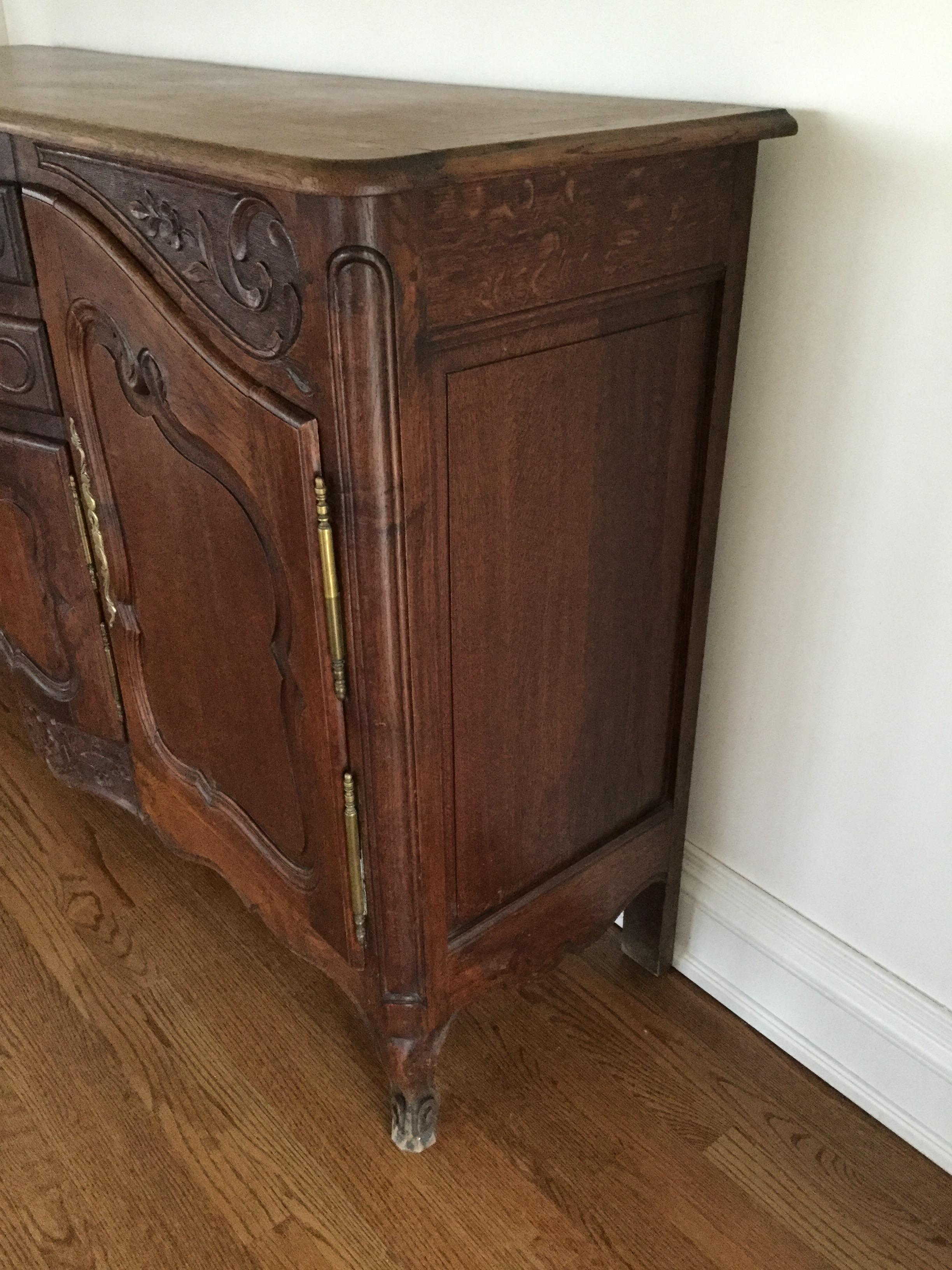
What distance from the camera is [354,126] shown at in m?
0.74

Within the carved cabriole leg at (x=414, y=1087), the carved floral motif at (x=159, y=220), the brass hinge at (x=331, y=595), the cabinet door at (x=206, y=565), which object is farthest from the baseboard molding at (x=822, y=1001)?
the carved floral motif at (x=159, y=220)

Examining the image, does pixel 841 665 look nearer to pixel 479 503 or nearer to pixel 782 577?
pixel 782 577

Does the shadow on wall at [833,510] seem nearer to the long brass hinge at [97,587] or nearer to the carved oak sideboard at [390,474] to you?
the carved oak sideboard at [390,474]

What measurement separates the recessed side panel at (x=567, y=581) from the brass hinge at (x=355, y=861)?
84 mm

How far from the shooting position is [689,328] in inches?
34.3

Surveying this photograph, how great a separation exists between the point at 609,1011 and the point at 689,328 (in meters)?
0.75

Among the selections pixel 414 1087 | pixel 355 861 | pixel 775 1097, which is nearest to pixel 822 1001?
pixel 775 1097

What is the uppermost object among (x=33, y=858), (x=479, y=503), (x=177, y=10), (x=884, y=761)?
(x=177, y=10)

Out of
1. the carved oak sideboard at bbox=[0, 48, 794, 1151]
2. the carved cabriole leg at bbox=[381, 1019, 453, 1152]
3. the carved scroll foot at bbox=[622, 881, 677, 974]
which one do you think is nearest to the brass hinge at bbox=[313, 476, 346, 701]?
the carved oak sideboard at bbox=[0, 48, 794, 1151]

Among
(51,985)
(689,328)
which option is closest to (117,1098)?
(51,985)

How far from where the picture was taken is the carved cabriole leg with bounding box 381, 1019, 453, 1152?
997 mm

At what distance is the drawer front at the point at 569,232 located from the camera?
2.22 feet

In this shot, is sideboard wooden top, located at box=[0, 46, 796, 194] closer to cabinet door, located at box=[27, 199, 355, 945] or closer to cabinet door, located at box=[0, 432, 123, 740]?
A: cabinet door, located at box=[27, 199, 355, 945]

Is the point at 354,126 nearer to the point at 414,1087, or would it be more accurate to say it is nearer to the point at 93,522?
the point at 93,522
